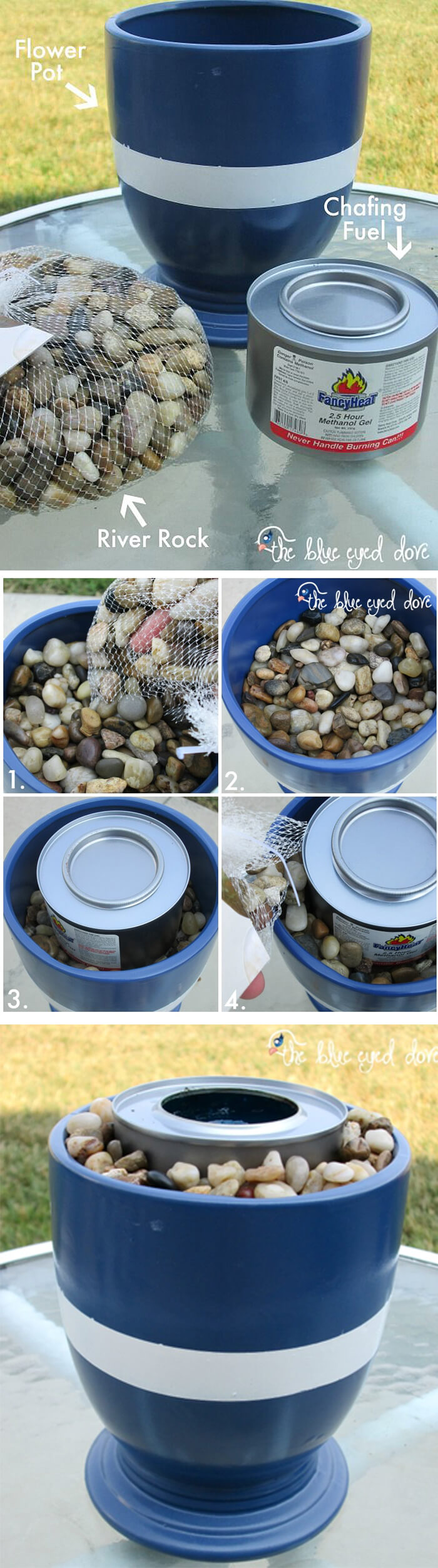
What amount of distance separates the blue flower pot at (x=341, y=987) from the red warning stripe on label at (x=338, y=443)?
204mm

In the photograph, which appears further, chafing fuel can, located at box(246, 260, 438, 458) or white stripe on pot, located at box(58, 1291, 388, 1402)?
chafing fuel can, located at box(246, 260, 438, 458)

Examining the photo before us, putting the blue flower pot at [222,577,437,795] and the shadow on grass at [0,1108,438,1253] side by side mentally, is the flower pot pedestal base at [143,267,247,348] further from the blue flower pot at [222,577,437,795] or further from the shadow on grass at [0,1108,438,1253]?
the shadow on grass at [0,1108,438,1253]

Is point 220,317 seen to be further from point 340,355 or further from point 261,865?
point 261,865

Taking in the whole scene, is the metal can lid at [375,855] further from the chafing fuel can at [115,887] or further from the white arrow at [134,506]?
the white arrow at [134,506]

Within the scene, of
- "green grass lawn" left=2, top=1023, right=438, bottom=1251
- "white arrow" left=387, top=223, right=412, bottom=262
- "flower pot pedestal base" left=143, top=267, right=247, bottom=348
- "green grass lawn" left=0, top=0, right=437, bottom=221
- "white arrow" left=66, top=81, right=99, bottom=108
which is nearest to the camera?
"flower pot pedestal base" left=143, top=267, right=247, bottom=348

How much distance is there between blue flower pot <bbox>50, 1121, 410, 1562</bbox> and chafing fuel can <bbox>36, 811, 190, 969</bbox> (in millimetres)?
88

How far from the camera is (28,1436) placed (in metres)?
0.67

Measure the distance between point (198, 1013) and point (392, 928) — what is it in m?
0.11

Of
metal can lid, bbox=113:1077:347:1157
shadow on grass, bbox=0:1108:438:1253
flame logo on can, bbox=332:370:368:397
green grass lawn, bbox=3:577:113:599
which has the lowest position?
shadow on grass, bbox=0:1108:438:1253

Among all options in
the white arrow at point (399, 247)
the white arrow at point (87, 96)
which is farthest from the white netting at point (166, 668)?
the white arrow at point (87, 96)

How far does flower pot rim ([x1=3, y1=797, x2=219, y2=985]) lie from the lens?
595 millimetres

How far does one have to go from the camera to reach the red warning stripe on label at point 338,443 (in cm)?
68

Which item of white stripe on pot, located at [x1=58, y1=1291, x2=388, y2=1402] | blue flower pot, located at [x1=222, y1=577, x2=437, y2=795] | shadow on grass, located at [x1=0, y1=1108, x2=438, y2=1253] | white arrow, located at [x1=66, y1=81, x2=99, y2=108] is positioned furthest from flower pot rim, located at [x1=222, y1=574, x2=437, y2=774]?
white arrow, located at [x1=66, y1=81, x2=99, y2=108]

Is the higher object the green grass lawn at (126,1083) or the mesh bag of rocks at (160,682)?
the mesh bag of rocks at (160,682)
